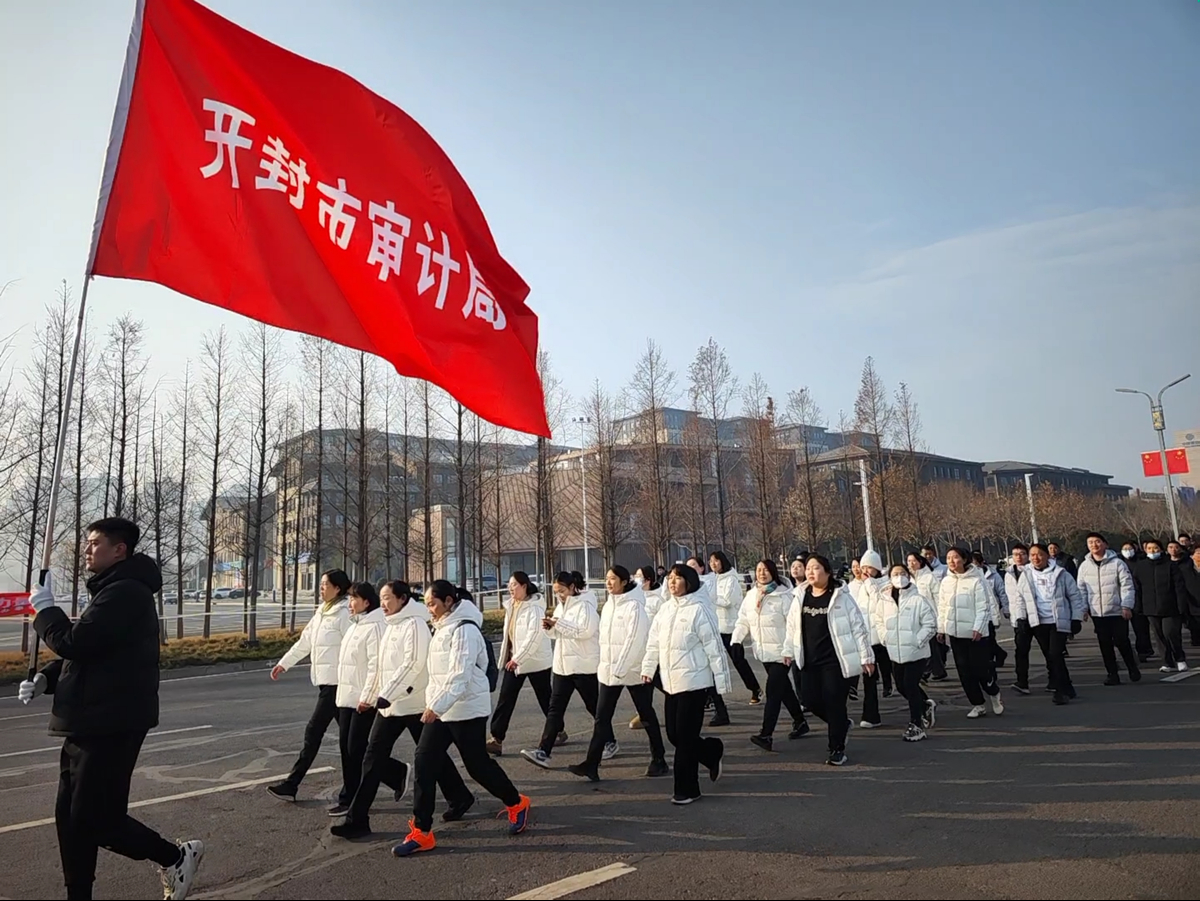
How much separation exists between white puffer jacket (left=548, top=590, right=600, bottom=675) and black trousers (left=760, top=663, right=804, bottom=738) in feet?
5.99

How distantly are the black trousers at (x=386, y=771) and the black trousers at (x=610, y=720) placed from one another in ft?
4.46

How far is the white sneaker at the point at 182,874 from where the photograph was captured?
463 cm

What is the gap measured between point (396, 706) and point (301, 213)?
3877 millimetres

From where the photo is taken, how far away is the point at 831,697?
7.76 m

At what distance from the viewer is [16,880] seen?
512 cm

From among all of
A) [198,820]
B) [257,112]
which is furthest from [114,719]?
[257,112]

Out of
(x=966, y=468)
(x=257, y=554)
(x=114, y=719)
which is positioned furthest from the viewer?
(x=966, y=468)

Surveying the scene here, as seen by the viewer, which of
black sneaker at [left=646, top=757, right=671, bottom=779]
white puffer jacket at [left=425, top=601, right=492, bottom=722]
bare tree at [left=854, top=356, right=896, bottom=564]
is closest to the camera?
white puffer jacket at [left=425, top=601, right=492, bottom=722]

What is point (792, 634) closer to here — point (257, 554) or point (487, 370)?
point (487, 370)

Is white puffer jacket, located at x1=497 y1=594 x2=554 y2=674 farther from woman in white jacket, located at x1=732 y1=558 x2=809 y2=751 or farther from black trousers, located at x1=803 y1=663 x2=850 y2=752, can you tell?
black trousers, located at x1=803 y1=663 x2=850 y2=752

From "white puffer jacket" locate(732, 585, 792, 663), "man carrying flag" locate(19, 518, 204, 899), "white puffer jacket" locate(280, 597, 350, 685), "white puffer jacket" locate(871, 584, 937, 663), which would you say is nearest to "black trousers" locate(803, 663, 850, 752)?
"white puffer jacket" locate(732, 585, 792, 663)

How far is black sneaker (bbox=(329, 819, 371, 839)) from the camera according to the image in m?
5.78

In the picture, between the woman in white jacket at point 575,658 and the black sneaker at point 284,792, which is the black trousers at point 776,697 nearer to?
the woman in white jacket at point 575,658

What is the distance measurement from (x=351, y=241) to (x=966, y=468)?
91558 mm
